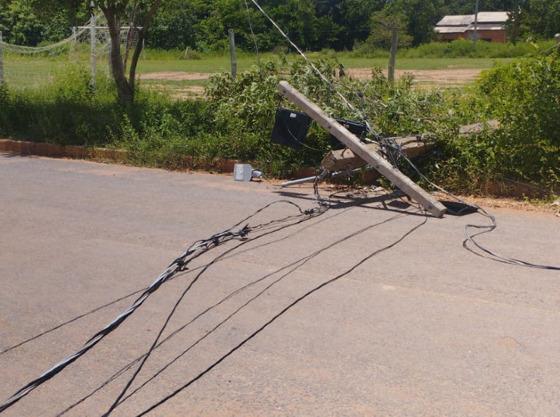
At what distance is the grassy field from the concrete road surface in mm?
5541

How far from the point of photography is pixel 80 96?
15.0 meters

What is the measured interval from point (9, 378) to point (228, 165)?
272 inches

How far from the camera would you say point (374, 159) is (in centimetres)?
871

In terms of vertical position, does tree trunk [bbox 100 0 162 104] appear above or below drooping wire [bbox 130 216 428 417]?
above

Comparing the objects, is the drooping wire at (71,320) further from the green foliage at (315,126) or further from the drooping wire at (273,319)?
the green foliage at (315,126)

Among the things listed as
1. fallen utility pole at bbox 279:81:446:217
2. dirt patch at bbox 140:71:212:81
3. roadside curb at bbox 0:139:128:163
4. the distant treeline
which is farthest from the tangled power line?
the distant treeline

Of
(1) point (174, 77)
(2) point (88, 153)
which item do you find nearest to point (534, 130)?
(2) point (88, 153)

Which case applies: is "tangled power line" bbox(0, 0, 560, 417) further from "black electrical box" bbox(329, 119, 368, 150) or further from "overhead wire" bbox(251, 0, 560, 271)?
"black electrical box" bbox(329, 119, 368, 150)

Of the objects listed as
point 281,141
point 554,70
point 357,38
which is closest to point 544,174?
point 554,70

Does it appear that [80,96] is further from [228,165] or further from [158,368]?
[158,368]

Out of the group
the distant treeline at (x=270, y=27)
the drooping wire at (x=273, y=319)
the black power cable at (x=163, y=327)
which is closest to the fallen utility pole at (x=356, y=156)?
the black power cable at (x=163, y=327)

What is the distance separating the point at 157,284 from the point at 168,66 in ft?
156

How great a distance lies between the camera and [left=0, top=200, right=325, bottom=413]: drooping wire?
4.41 m

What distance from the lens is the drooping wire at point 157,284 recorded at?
4.41 m
